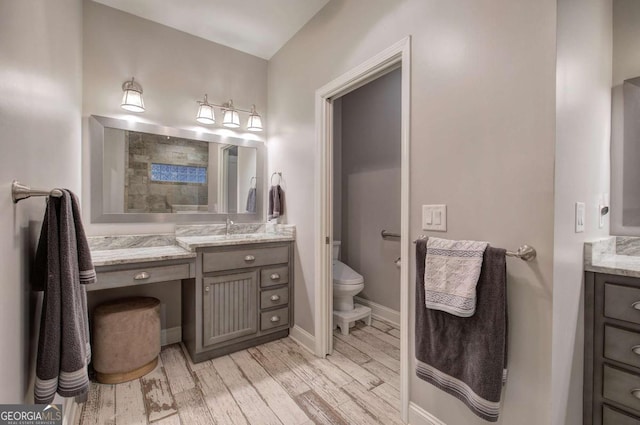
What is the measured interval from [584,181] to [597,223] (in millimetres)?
310

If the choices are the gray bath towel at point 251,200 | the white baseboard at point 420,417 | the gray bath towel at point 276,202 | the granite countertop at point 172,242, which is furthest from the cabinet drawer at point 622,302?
the gray bath towel at point 251,200

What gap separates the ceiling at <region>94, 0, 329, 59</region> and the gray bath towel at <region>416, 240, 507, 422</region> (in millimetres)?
2240

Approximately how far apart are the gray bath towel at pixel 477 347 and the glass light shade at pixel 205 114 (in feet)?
7.70

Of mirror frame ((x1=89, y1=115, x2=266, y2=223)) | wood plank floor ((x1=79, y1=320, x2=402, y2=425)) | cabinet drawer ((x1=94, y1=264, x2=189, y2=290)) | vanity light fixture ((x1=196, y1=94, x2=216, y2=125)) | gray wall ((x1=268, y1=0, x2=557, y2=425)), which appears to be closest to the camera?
gray wall ((x1=268, y1=0, x2=557, y2=425))

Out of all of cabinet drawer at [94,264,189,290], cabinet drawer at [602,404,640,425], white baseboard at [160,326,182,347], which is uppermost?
cabinet drawer at [94,264,189,290]

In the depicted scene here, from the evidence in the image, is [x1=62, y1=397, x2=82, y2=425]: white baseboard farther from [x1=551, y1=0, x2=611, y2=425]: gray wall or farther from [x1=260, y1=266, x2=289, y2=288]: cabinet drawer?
[x1=551, y1=0, x2=611, y2=425]: gray wall

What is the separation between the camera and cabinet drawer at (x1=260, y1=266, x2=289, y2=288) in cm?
240

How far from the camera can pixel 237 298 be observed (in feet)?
7.43

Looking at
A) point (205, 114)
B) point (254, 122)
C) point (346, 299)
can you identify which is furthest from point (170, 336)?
point (254, 122)

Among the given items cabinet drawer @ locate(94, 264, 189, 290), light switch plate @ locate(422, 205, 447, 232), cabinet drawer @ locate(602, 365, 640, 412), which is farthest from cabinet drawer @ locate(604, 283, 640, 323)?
cabinet drawer @ locate(94, 264, 189, 290)

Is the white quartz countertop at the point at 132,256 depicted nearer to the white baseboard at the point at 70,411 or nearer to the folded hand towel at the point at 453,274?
the white baseboard at the point at 70,411

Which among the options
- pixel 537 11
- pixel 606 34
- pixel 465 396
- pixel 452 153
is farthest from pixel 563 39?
pixel 465 396

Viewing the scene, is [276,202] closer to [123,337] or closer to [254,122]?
[254,122]

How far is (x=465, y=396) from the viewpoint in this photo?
121 cm
